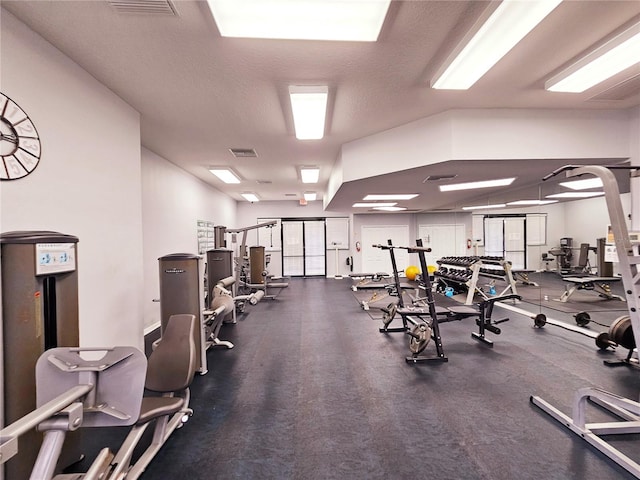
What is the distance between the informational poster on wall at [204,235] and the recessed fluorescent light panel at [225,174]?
102 centimetres

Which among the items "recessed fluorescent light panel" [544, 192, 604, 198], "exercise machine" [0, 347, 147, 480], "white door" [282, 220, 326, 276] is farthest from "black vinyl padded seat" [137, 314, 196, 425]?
"white door" [282, 220, 326, 276]

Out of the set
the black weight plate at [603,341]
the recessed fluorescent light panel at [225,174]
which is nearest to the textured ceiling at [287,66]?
the recessed fluorescent light panel at [225,174]

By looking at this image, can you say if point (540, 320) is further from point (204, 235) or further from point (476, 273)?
point (204, 235)

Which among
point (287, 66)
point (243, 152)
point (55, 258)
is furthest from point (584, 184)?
point (55, 258)

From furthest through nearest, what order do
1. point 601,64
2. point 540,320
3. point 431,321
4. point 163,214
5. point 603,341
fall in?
point 163,214, point 540,320, point 431,321, point 603,341, point 601,64

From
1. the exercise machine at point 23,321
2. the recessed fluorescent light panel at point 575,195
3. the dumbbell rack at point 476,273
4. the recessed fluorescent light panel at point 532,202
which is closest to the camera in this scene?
the exercise machine at point 23,321

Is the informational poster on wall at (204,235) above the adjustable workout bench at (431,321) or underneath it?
above

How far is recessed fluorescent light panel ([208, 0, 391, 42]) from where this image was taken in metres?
1.50

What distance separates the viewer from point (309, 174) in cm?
525

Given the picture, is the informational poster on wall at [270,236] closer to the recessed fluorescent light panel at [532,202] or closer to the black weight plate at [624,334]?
the recessed fluorescent light panel at [532,202]

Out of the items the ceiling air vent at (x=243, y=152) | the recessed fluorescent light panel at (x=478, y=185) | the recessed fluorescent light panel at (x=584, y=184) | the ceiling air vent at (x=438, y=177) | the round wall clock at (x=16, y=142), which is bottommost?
the round wall clock at (x=16, y=142)

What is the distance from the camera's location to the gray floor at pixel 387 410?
1.57 m

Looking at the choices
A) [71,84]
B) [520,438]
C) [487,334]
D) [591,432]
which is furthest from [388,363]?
[71,84]

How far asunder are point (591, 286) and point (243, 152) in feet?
19.3
